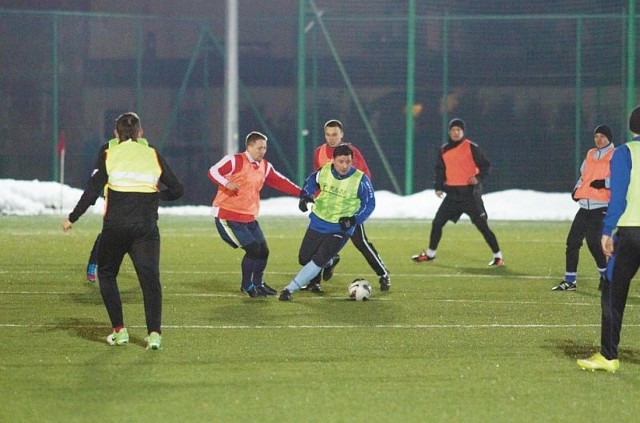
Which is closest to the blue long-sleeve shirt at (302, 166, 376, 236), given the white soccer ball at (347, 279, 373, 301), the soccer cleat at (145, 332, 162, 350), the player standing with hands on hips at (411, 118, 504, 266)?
the white soccer ball at (347, 279, 373, 301)

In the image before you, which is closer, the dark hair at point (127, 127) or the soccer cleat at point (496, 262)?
the dark hair at point (127, 127)

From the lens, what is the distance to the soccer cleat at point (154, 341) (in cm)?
923

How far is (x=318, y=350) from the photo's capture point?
9.34 meters

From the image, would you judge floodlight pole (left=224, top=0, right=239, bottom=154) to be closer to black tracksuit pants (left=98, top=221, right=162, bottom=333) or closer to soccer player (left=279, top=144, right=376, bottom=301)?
soccer player (left=279, top=144, right=376, bottom=301)

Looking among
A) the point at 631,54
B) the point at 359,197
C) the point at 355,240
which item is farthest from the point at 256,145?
the point at 631,54

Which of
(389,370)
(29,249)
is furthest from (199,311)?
(29,249)

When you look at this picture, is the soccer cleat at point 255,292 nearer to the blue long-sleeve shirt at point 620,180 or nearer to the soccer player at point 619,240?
the soccer player at point 619,240

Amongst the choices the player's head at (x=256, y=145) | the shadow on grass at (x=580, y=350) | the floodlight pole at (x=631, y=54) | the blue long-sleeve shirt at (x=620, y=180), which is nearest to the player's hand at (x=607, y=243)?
the blue long-sleeve shirt at (x=620, y=180)

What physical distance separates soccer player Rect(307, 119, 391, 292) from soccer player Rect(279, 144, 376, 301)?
73 centimetres

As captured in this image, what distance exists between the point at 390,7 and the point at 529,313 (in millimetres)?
21053

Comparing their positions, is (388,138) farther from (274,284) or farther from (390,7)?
(274,284)

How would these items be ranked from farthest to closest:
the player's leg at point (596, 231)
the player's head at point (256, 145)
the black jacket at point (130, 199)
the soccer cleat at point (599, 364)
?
1. the player's leg at point (596, 231)
2. the player's head at point (256, 145)
3. the black jacket at point (130, 199)
4. the soccer cleat at point (599, 364)

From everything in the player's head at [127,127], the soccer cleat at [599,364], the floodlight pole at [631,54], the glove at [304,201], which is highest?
the floodlight pole at [631,54]

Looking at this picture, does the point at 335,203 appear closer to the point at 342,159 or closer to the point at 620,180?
the point at 342,159
